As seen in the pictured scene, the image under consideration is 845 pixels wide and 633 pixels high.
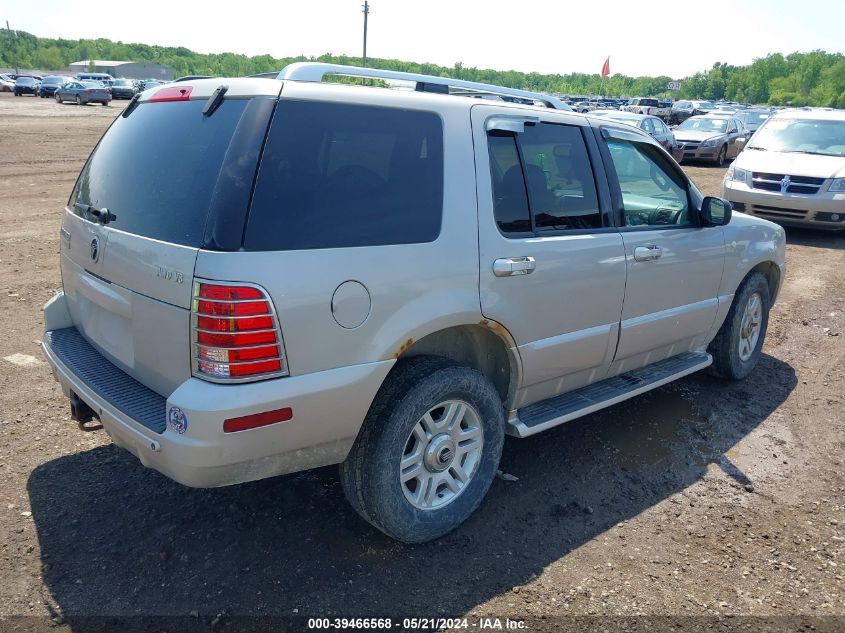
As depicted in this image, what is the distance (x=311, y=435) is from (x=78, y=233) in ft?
5.28

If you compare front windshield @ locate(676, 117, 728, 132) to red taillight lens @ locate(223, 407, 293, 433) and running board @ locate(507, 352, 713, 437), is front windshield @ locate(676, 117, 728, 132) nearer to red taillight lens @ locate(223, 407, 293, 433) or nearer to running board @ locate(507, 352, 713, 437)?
running board @ locate(507, 352, 713, 437)

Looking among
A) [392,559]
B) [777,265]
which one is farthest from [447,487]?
[777,265]

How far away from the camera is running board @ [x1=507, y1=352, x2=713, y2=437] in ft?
12.0

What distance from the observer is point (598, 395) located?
160 inches

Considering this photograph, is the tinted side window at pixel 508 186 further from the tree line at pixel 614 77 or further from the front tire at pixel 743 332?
the tree line at pixel 614 77

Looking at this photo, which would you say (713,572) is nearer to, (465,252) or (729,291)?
(465,252)

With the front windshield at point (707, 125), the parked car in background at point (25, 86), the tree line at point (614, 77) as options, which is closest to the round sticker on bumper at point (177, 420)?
the front windshield at point (707, 125)

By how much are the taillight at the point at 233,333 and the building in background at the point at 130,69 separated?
117914 millimetres

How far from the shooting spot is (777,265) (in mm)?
5477

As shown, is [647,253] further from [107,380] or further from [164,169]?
[107,380]

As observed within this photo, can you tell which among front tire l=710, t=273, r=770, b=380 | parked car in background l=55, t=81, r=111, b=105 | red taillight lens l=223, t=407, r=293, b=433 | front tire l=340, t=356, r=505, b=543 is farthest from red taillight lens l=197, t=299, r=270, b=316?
parked car in background l=55, t=81, r=111, b=105

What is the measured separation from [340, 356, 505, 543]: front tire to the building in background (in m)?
118

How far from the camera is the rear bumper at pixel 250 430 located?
8.34 ft

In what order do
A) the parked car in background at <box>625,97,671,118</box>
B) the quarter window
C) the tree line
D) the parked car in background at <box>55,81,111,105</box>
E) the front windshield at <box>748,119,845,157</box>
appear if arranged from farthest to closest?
the tree line, the parked car in background at <box>55,81,111,105</box>, the parked car in background at <box>625,97,671,118</box>, the front windshield at <box>748,119,845,157</box>, the quarter window
